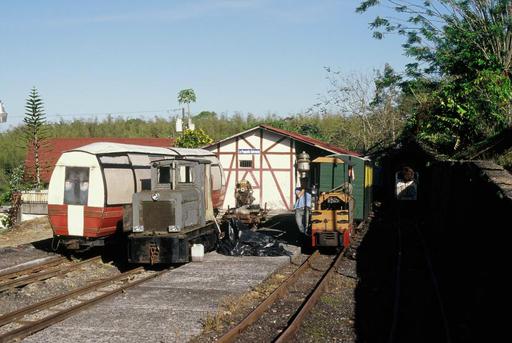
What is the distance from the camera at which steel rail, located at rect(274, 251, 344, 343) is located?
8.48 meters

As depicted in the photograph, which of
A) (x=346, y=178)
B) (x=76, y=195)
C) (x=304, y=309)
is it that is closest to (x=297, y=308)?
(x=304, y=309)

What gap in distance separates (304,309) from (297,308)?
0.55 meters

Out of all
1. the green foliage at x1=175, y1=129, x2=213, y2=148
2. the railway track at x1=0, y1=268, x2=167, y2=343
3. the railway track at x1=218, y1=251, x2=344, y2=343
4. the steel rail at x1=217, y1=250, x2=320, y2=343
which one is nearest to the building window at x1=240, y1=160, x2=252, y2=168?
the green foliage at x1=175, y1=129, x2=213, y2=148

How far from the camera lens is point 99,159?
1523 cm

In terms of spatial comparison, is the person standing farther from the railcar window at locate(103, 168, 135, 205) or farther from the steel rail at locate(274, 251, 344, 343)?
the railcar window at locate(103, 168, 135, 205)

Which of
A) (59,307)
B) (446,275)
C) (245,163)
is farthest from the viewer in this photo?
(245,163)

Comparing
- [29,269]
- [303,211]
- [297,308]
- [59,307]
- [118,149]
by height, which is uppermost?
[118,149]

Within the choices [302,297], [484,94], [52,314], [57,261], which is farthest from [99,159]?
[484,94]

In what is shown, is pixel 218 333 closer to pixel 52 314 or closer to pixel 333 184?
pixel 52 314

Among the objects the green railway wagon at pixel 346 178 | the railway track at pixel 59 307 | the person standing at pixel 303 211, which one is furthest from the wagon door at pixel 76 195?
the green railway wagon at pixel 346 178

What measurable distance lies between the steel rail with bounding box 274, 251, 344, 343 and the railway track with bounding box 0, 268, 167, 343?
13.2ft

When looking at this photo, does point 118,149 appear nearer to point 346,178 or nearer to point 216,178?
point 216,178

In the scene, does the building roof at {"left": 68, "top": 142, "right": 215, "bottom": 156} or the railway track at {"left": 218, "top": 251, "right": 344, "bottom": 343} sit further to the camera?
the building roof at {"left": 68, "top": 142, "right": 215, "bottom": 156}

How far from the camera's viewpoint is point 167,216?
14242 mm
